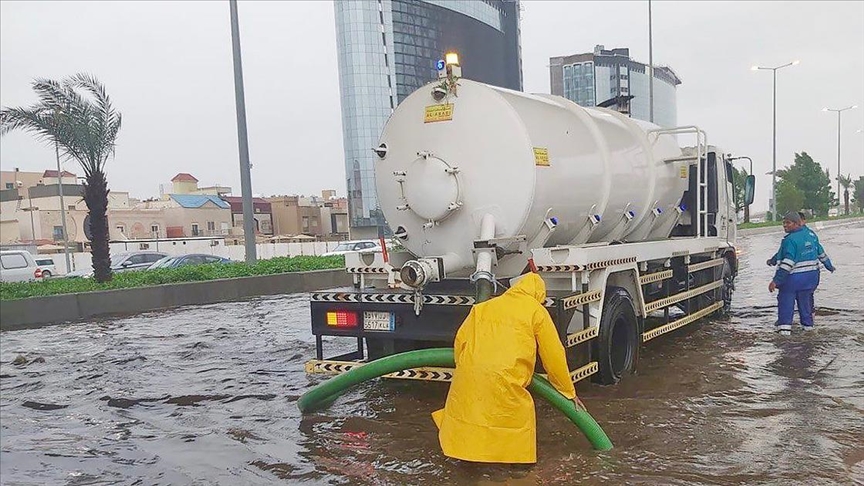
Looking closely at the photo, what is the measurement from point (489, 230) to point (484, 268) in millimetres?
415

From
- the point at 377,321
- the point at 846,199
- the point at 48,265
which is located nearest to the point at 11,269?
the point at 377,321

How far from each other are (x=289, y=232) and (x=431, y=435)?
61582 millimetres

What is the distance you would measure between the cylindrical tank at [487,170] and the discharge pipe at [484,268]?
0.10 meters

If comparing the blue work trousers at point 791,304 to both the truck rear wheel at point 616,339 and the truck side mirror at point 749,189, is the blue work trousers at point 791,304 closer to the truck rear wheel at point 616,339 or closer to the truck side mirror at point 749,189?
the truck side mirror at point 749,189

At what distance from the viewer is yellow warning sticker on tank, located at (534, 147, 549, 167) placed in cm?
585

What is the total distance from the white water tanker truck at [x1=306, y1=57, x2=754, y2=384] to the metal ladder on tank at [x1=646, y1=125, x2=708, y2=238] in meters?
1.71

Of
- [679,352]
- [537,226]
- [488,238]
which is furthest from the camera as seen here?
[679,352]

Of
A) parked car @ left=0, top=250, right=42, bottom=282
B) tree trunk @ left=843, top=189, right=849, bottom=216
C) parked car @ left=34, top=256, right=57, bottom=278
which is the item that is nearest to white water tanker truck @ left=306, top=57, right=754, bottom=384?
parked car @ left=0, top=250, right=42, bottom=282

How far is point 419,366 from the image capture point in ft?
17.4

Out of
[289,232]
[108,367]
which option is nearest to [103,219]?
[108,367]

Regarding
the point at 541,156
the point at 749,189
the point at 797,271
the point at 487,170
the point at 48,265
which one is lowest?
the point at 48,265

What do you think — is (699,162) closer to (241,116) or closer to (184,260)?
(241,116)

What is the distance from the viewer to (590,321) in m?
6.03

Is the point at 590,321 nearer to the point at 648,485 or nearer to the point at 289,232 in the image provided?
the point at 648,485
